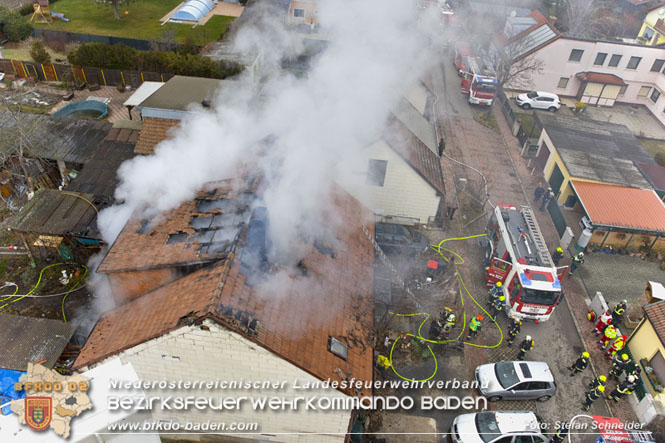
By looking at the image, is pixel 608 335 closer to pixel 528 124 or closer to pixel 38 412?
pixel 38 412

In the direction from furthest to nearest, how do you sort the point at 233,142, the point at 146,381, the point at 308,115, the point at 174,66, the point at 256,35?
the point at 174,66
the point at 256,35
the point at 308,115
the point at 233,142
the point at 146,381

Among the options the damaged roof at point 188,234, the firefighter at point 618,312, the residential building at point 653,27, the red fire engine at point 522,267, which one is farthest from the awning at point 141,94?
the residential building at point 653,27

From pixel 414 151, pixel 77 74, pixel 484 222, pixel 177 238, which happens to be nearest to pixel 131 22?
pixel 77 74

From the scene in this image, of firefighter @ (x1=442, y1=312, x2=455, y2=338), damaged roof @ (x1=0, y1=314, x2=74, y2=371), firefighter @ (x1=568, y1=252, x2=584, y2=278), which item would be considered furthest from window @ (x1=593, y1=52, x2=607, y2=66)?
damaged roof @ (x1=0, y1=314, x2=74, y2=371)

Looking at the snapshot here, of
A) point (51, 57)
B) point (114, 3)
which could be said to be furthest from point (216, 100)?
point (114, 3)

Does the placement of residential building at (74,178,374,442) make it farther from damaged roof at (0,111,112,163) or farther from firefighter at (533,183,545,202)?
firefighter at (533,183,545,202)

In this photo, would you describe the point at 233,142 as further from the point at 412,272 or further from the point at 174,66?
the point at 174,66
